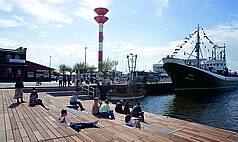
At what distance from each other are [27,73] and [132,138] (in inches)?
1616

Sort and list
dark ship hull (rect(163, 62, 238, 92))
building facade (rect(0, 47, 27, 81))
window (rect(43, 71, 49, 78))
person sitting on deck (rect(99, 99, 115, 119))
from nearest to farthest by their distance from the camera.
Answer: person sitting on deck (rect(99, 99, 115, 119)) → building facade (rect(0, 47, 27, 81)) → dark ship hull (rect(163, 62, 238, 92)) → window (rect(43, 71, 49, 78))

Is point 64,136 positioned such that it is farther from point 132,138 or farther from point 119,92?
point 119,92

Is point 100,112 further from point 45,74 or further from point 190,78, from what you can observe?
point 45,74

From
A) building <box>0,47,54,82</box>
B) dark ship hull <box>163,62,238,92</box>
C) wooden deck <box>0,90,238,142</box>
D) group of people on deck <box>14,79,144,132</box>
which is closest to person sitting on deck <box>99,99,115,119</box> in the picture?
group of people on deck <box>14,79,144,132</box>

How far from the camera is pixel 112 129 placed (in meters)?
7.91

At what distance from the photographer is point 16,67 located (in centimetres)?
4128

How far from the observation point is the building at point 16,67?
40234 mm

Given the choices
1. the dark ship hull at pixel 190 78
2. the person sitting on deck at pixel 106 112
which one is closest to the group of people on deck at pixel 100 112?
the person sitting on deck at pixel 106 112

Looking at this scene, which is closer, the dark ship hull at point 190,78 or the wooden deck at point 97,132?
the wooden deck at point 97,132

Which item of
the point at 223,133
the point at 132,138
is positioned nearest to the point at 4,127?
the point at 132,138

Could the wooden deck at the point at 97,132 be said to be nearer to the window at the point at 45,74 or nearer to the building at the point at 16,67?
the building at the point at 16,67

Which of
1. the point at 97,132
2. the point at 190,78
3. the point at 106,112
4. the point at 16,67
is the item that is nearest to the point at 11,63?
the point at 16,67

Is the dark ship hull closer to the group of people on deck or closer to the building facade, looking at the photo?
the building facade

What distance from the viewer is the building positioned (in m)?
40.2
